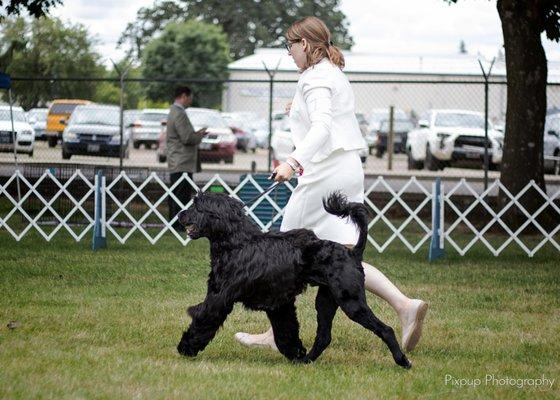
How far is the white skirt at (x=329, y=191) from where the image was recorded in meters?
5.86

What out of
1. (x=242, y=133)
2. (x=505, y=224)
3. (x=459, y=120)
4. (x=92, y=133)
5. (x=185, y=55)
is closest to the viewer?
(x=505, y=224)

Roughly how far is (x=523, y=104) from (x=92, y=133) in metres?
12.0

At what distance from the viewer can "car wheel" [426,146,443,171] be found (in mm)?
23969

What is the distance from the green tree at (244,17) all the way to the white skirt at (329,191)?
64.6m

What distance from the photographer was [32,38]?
3384 centimetres

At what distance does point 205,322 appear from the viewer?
18.1 ft

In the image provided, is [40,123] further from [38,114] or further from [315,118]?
[315,118]

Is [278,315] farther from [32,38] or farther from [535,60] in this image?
[32,38]

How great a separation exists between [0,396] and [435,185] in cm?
738

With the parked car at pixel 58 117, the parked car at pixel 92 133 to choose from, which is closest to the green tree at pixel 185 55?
the parked car at pixel 58 117

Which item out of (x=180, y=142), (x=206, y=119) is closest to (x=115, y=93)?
(x=206, y=119)

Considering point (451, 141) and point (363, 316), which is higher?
point (363, 316)

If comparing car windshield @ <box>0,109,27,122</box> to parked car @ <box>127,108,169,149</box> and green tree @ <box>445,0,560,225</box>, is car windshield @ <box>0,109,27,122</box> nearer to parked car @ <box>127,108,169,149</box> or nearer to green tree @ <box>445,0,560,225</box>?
green tree @ <box>445,0,560,225</box>

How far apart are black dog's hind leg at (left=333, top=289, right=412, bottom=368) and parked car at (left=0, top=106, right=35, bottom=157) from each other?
11740mm
